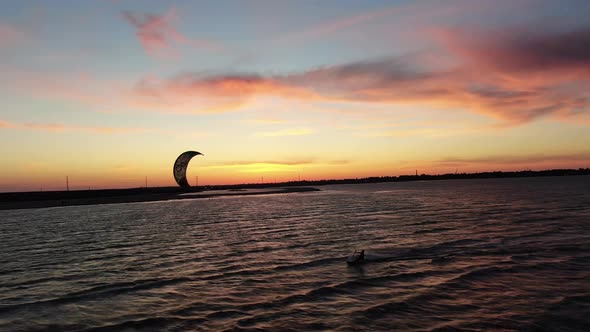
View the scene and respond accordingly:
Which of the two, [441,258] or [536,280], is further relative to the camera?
[441,258]

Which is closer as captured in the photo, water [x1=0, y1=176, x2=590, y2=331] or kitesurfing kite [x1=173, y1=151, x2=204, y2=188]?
water [x1=0, y1=176, x2=590, y2=331]

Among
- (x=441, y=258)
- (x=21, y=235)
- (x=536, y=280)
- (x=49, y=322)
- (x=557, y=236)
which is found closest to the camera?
(x=49, y=322)

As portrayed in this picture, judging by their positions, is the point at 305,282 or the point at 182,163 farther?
the point at 182,163

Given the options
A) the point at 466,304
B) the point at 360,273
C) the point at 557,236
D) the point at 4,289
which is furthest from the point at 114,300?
the point at 557,236

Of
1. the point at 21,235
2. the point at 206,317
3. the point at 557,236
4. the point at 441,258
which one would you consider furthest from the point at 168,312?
the point at 21,235

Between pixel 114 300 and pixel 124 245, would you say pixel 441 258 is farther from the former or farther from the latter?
pixel 124 245

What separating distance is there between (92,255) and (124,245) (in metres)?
4.41

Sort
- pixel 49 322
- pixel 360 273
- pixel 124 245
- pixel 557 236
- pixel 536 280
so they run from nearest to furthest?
pixel 49 322
pixel 536 280
pixel 360 273
pixel 557 236
pixel 124 245

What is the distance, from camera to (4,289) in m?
19.3

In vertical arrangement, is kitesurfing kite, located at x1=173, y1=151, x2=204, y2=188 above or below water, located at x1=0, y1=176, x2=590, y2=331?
above

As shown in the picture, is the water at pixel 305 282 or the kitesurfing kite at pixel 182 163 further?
the kitesurfing kite at pixel 182 163

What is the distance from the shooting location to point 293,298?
54.5 ft

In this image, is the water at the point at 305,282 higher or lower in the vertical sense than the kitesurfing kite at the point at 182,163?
lower

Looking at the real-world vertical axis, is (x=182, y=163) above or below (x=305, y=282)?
above
